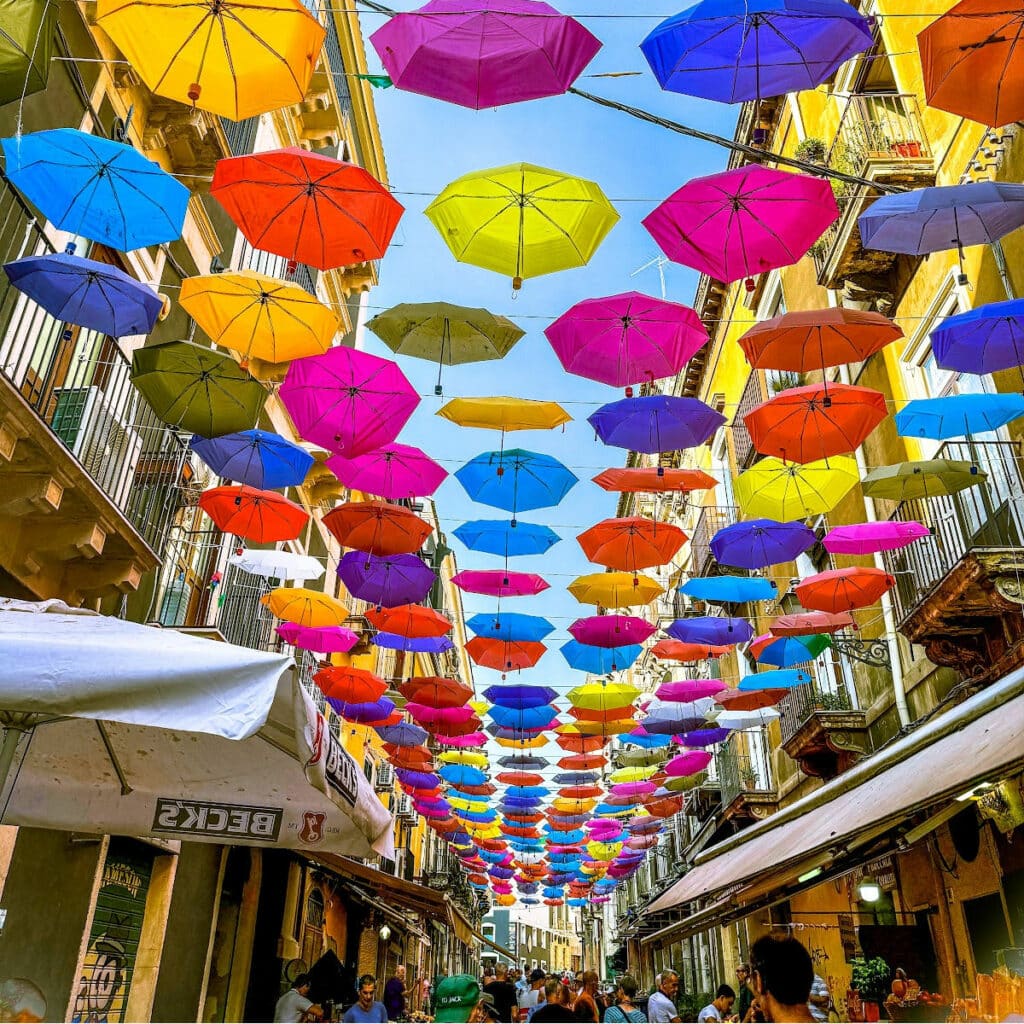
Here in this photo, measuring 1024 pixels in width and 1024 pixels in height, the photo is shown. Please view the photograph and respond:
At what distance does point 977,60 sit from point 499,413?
5.34 meters

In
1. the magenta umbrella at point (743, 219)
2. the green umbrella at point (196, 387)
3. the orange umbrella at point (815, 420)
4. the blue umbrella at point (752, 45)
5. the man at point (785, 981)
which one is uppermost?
the blue umbrella at point (752, 45)

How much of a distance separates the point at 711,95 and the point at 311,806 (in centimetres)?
570

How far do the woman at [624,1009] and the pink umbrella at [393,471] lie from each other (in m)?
6.01

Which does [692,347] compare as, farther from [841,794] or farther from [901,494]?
[841,794]

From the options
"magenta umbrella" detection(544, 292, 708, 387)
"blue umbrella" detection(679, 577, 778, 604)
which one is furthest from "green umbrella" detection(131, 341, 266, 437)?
"blue umbrella" detection(679, 577, 778, 604)

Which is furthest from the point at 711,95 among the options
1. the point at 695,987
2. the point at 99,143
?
the point at 695,987

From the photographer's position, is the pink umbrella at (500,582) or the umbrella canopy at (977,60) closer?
the umbrella canopy at (977,60)

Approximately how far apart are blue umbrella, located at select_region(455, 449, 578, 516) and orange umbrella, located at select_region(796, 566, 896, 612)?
336 centimetres

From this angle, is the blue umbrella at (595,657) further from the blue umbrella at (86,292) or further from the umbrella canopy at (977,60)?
the umbrella canopy at (977,60)

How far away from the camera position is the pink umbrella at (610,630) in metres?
14.0

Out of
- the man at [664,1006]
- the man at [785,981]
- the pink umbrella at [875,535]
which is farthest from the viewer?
the man at [664,1006]

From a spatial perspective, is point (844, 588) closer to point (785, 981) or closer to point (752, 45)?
point (752, 45)

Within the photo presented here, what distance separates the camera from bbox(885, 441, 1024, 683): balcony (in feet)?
28.9

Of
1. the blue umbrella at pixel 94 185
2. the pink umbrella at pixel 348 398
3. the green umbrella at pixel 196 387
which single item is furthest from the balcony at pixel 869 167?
the blue umbrella at pixel 94 185
